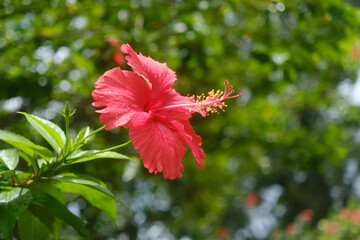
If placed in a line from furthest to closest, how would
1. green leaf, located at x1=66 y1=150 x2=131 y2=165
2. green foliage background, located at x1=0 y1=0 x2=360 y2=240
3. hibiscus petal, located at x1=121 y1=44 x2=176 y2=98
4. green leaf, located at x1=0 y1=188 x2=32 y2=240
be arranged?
1. green foliage background, located at x1=0 y1=0 x2=360 y2=240
2. hibiscus petal, located at x1=121 y1=44 x2=176 y2=98
3. green leaf, located at x1=66 y1=150 x2=131 y2=165
4. green leaf, located at x1=0 y1=188 x2=32 y2=240

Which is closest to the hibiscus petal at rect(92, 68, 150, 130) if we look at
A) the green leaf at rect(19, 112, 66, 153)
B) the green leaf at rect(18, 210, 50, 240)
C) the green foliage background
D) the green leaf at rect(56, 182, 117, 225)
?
the green leaf at rect(19, 112, 66, 153)

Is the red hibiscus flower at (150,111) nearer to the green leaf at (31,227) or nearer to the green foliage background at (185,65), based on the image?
the green leaf at (31,227)

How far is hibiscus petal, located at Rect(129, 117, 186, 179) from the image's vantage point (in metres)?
0.92

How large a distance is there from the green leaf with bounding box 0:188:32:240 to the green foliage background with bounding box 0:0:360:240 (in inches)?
52.2

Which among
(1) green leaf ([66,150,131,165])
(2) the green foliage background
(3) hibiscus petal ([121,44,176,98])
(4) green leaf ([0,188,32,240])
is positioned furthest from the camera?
(2) the green foliage background

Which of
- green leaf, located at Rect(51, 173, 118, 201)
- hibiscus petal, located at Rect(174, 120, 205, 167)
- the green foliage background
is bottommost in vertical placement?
the green foliage background

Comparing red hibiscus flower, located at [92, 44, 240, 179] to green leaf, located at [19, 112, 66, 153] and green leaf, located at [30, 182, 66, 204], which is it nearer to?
green leaf, located at [19, 112, 66, 153]

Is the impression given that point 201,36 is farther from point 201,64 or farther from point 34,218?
point 34,218

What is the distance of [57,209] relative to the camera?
95 cm

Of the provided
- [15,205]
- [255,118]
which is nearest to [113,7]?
[15,205]

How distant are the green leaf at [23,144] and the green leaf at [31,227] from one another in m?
0.21

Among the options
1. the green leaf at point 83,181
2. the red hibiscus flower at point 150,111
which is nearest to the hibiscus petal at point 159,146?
the red hibiscus flower at point 150,111

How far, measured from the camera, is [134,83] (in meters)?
1.00

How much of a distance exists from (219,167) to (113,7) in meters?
2.92
